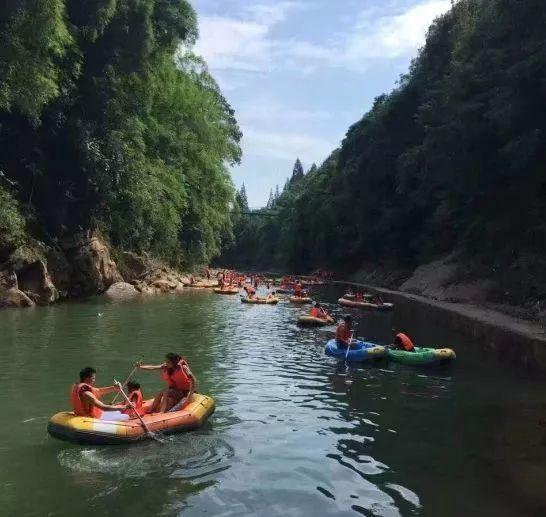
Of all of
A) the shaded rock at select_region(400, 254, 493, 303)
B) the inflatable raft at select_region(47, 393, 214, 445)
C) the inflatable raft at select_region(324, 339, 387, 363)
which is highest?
the shaded rock at select_region(400, 254, 493, 303)

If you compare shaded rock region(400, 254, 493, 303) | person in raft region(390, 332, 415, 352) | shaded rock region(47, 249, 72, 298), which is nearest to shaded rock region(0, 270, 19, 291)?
shaded rock region(47, 249, 72, 298)

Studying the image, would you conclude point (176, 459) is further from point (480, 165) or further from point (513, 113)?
point (480, 165)

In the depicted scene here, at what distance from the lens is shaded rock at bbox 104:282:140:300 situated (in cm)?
2784

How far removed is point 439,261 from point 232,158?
17953 mm

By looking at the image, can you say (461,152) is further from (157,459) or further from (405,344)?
(157,459)

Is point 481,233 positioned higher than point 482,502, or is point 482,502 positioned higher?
point 481,233

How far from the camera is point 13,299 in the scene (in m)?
21.2

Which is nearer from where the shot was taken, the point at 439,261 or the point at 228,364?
the point at 228,364

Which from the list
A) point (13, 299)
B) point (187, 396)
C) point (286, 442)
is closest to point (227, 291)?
point (13, 299)

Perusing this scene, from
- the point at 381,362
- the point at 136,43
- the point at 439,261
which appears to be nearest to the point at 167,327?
the point at 381,362

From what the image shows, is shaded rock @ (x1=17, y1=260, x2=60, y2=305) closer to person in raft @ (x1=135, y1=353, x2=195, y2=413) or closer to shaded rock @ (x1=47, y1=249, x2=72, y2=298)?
shaded rock @ (x1=47, y1=249, x2=72, y2=298)

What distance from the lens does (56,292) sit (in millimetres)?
23734

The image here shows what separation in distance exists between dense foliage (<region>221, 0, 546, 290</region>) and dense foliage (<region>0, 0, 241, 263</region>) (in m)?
12.2

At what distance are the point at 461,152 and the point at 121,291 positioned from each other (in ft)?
53.6
